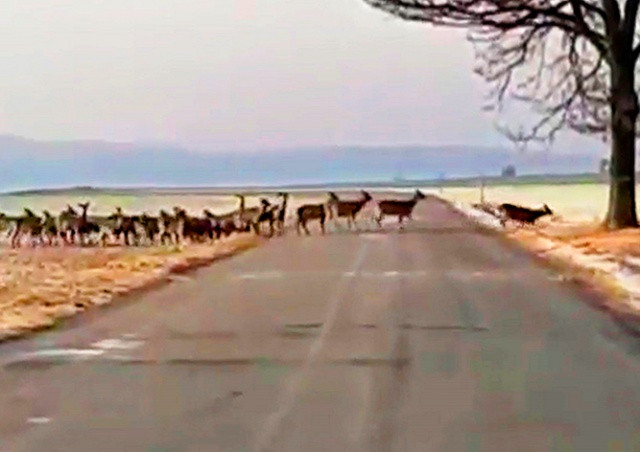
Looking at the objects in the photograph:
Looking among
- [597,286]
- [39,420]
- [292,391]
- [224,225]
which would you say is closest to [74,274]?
[597,286]

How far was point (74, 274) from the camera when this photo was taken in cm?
2956

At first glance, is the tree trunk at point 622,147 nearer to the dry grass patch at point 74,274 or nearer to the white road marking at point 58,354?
the dry grass patch at point 74,274

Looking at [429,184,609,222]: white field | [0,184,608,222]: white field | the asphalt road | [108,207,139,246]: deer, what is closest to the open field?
the asphalt road

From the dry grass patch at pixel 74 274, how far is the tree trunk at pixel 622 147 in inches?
429

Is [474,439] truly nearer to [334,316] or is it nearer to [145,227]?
[334,316]

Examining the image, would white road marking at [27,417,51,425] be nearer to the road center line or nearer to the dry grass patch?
the road center line

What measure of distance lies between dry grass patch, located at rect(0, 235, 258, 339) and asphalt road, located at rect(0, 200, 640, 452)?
74 centimetres

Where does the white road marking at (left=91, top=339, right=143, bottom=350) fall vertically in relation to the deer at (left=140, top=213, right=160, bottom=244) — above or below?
above

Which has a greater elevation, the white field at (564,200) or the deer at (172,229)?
the deer at (172,229)

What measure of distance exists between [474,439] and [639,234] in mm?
32793

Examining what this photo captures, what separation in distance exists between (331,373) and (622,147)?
34.7 meters

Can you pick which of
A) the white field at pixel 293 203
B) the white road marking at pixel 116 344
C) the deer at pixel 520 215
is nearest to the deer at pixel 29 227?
the deer at pixel 520 215

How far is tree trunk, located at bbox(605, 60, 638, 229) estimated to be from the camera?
45500 millimetres

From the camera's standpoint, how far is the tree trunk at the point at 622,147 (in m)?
45.5
